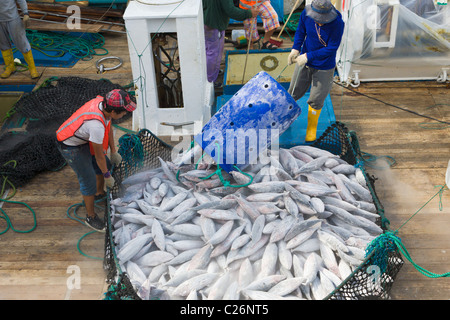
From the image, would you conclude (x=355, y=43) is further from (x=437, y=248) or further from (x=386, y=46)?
(x=437, y=248)

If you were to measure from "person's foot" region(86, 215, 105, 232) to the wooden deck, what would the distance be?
58mm

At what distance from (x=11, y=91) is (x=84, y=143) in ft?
11.5

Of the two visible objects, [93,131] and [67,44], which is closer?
[93,131]

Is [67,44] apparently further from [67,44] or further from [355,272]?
[355,272]

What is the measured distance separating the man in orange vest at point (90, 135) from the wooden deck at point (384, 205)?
551mm

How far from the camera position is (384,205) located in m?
4.80

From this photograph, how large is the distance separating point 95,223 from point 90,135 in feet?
3.33

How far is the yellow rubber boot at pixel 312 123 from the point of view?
528cm

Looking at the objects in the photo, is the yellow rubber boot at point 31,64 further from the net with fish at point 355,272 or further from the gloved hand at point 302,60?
the gloved hand at point 302,60

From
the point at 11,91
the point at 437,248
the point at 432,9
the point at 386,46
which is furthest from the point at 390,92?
the point at 11,91

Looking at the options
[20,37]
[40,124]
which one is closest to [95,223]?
[40,124]

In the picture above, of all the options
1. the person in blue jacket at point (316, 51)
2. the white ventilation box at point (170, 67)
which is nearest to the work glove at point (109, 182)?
the white ventilation box at point (170, 67)

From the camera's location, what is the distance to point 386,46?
20.9 feet

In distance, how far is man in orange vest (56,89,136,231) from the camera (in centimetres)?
392
